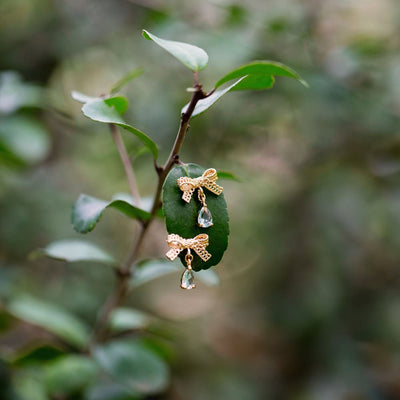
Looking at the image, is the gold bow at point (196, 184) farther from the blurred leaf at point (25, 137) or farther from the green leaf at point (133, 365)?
the blurred leaf at point (25, 137)

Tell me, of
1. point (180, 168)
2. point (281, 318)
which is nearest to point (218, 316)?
point (281, 318)

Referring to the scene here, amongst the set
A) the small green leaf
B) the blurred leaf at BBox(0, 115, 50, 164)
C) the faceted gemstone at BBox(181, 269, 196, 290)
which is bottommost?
the faceted gemstone at BBox(181, 269, 196, 290)

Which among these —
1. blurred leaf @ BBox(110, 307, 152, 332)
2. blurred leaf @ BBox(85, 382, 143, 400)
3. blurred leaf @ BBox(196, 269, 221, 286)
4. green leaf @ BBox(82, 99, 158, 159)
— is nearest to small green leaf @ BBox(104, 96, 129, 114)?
green leaf @ BBox(82, 99, 158, 159)

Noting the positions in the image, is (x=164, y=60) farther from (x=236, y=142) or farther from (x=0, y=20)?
(x=0, y=20)

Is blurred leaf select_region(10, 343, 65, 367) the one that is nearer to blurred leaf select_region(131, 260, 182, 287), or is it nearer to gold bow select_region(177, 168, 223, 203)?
blurred leaf select_region(131, 260, 182, 287)

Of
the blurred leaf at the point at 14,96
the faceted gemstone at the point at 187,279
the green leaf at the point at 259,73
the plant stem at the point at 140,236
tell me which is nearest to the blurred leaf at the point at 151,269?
the plant stem at the point at 140,236

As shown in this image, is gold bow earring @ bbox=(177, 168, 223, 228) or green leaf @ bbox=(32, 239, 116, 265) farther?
green leaf @ bbox=(32, 239, 116, 265)

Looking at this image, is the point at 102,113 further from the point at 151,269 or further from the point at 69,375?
the point at 69,375
